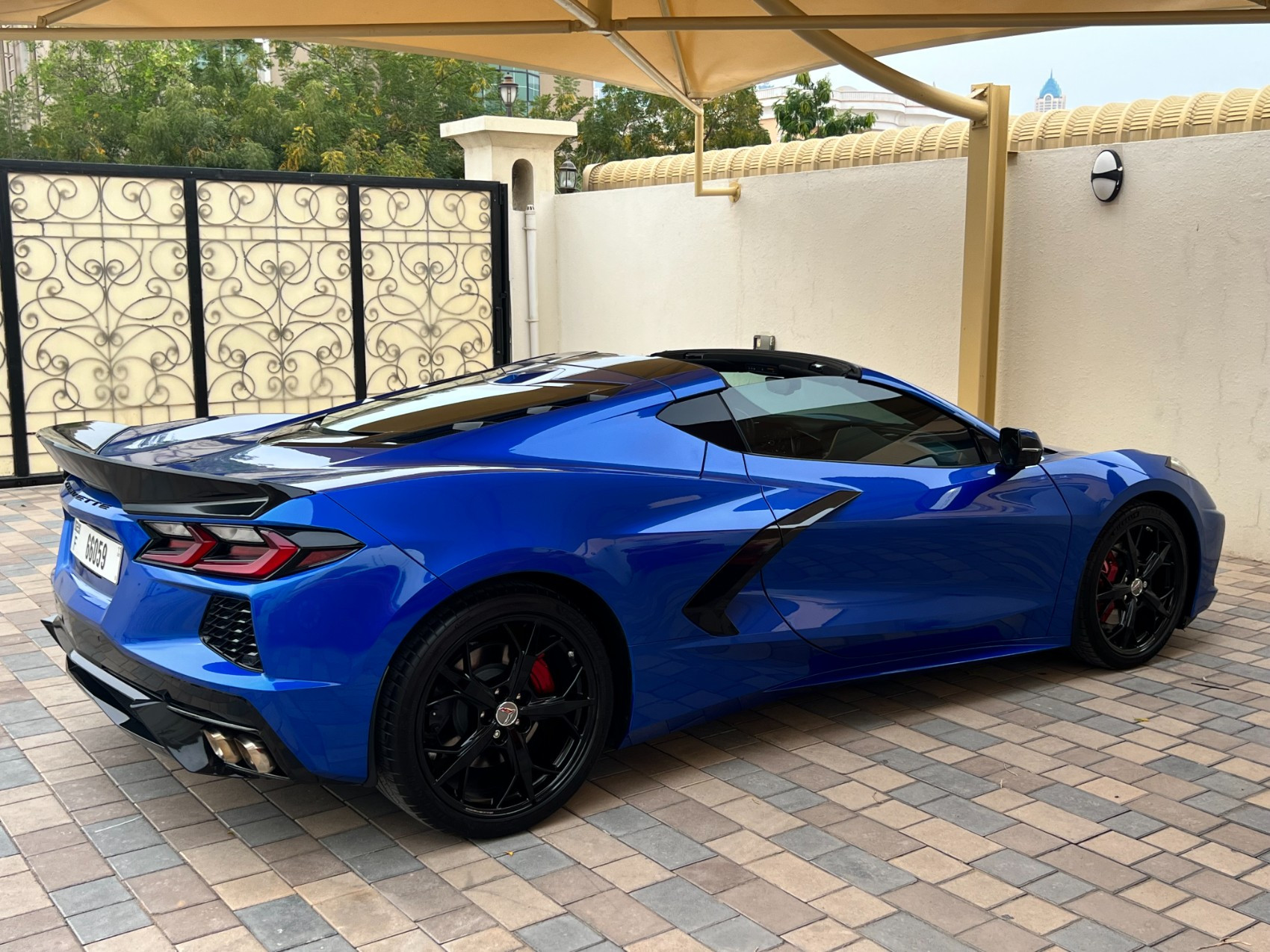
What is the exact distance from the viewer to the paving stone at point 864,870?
3.15m

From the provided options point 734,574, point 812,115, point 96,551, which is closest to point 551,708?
point 734,574

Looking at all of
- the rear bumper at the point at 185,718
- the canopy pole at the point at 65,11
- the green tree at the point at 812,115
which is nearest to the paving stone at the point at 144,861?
the rear bumper at the point at 185,718

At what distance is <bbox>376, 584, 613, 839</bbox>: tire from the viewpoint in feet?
10.4

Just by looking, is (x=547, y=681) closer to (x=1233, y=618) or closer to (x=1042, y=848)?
(x=1042, y=848)

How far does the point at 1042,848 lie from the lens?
3.36 m

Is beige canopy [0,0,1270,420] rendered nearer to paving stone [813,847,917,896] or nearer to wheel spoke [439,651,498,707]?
wheel spoke [439,651,498,707]

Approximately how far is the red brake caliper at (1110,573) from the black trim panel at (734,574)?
1.70 m

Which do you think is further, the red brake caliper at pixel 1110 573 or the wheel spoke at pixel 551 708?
the red brake caliper at pixel 1110 573

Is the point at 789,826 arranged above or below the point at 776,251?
below

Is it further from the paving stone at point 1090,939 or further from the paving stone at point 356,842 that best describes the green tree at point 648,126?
the paving stone at point 1090,939

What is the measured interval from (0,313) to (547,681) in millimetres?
7549

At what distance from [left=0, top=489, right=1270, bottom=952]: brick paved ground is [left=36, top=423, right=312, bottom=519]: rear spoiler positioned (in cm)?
98

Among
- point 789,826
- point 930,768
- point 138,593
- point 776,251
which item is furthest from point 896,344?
point 138,593

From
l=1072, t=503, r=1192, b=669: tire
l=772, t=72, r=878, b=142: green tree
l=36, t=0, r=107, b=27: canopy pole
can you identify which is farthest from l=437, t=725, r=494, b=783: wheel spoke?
l=772, t=72, r=878, b=142: green tree
